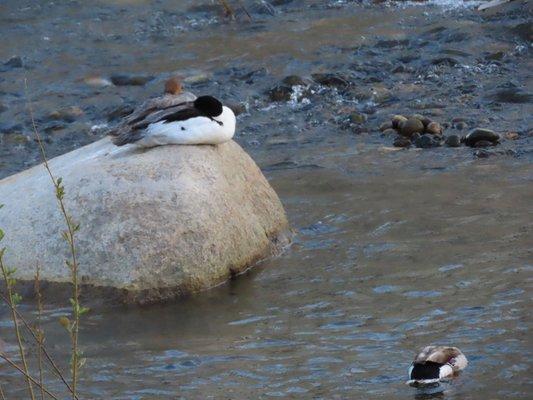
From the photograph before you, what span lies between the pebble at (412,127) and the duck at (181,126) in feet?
11.0

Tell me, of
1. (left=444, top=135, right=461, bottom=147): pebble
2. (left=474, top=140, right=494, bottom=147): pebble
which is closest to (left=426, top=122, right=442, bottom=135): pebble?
(left=444, top=135, right=461, bottom=147): pebble

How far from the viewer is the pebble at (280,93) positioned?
13.3 metres

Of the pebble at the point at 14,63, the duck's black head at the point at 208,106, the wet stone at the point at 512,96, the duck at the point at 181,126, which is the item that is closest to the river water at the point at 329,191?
the wet stone at the point at 512,96

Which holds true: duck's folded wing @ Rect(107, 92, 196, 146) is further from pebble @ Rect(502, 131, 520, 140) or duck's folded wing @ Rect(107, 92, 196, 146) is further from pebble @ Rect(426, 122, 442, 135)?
pebble @ Rect(502, 131, 520, 140)

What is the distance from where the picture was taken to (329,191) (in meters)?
9.93

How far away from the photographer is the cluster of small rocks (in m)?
10.9

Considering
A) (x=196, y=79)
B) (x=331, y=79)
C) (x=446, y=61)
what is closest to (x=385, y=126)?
(x=331, y=79)

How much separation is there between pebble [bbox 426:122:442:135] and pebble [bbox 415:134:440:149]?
21 centimetres

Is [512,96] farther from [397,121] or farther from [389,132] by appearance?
[389,132]

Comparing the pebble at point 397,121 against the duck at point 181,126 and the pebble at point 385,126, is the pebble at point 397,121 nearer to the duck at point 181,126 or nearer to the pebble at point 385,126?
the pebble at point 385,126

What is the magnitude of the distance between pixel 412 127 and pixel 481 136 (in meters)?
0.81

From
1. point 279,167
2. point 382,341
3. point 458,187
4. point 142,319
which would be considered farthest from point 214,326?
point 279,167

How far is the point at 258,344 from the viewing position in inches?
269

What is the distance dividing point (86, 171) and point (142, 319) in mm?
1308
